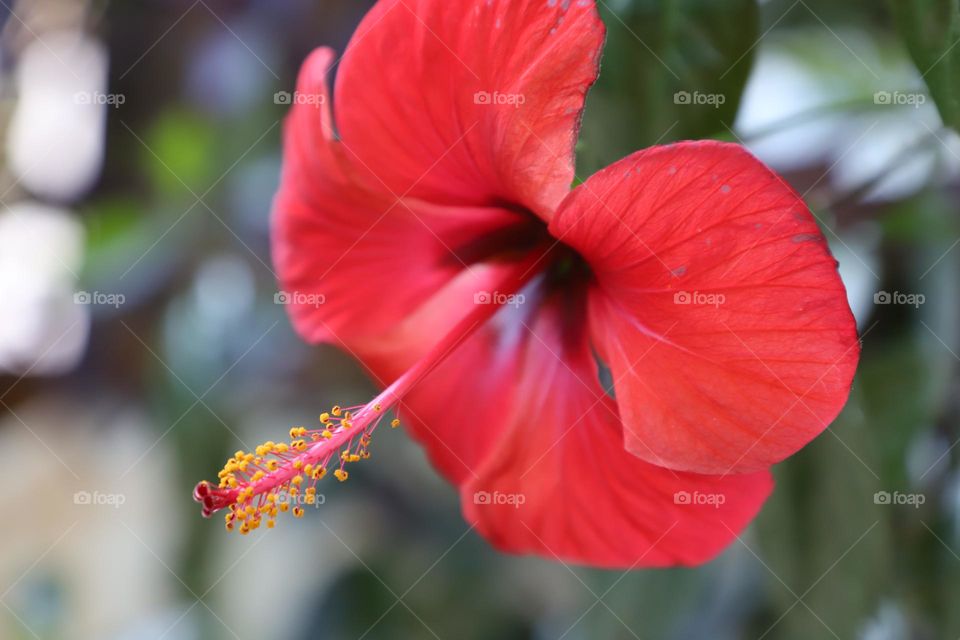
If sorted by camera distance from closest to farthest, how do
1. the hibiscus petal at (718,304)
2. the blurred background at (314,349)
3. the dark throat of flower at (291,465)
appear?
the hibiscus petal at (718,304), the dark throat of flower at (291,465), the blurred background at (314,349)

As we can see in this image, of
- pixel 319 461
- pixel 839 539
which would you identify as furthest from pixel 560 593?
pixel 319 461

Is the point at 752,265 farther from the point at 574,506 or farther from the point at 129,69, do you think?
the point at 129,69

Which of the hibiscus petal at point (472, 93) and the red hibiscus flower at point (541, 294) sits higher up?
the hibiscus petal at point (472, 93)

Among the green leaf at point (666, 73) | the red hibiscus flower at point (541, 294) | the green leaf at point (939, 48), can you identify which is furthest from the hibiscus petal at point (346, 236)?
the green leaf at point (939, 48)

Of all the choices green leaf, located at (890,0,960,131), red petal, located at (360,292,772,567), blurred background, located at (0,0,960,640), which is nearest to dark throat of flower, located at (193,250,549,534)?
red petal, located at (360,292,772,567)

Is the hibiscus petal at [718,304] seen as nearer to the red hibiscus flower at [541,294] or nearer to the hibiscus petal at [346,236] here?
the red hibiscus flower at [541,294]

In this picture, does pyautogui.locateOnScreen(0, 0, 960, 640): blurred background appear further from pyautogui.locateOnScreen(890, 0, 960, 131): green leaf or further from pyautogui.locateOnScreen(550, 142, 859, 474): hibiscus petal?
pyautogui.locateOnScreen(550, 142, 859, 474): hibiscus petal
